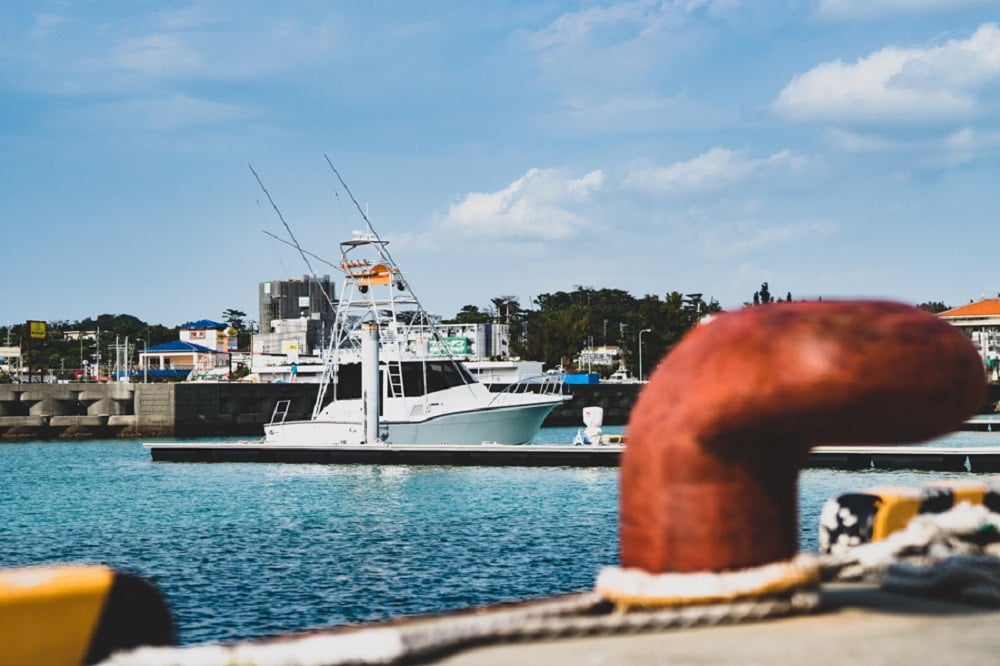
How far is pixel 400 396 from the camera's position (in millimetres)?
38938

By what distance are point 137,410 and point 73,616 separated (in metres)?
60.3

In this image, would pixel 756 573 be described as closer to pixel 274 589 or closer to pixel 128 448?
pixel 274 589

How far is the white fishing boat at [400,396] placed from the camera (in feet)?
125

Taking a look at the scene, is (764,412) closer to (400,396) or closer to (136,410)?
(400,396)

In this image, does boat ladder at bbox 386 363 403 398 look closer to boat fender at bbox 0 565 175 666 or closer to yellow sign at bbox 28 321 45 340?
boat fender at bbox 0 565 175 666

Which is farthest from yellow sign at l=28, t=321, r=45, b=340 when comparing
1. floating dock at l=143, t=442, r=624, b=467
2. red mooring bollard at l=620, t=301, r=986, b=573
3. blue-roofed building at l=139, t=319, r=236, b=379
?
red mooring bollard at l=620, t=301, r=986, b=573

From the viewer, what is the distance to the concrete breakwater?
60.7 meters

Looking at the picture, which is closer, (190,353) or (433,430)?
(433,430)


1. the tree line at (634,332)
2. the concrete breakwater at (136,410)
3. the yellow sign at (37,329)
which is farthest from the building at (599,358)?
the concrete breakwater at (136,410)

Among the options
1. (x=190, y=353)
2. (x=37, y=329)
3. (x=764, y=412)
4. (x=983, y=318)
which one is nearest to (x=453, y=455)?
(x=764, y=412)

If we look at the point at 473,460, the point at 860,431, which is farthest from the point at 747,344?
the point at 473,460

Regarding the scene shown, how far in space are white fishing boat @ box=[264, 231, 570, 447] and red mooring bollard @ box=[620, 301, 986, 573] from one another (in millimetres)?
32433

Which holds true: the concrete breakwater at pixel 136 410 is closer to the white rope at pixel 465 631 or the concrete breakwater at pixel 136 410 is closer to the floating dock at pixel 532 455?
the floating dock at pixel 532 455

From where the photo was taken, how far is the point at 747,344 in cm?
452
